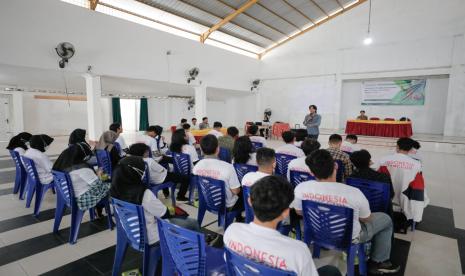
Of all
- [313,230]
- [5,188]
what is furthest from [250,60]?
[313,230]

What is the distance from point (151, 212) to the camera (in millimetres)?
1713

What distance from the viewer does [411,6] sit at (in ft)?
32.6

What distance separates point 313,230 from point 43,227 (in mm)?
2893

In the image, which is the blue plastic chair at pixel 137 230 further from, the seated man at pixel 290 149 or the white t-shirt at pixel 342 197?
the seated man at pixel 290 149

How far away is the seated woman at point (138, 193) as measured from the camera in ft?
5.58

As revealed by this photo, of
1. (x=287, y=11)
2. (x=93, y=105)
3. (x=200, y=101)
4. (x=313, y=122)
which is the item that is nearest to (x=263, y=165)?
(x=313, y=122)

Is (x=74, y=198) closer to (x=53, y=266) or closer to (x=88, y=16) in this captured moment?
(x=53, y=266)

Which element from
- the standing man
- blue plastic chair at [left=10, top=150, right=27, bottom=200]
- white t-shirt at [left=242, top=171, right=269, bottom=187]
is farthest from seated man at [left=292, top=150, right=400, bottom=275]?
the standing man

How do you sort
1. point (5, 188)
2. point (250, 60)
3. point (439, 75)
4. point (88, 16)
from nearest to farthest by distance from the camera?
point (5, 188) < point (88, 16) < point (439, 75) < point (250, 60)

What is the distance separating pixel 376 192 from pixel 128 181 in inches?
80.2

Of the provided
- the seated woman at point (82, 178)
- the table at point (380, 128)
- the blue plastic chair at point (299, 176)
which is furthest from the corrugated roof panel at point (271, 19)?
the seated woman at point (82, 178)

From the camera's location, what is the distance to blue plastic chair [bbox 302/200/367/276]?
5.32 ft

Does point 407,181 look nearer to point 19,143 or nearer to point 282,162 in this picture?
point 282,162

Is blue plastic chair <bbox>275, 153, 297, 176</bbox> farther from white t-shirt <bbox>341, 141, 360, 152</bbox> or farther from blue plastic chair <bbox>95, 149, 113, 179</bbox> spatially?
blue plastic chair <bbox>95, 149, 113, 179</bbox>
